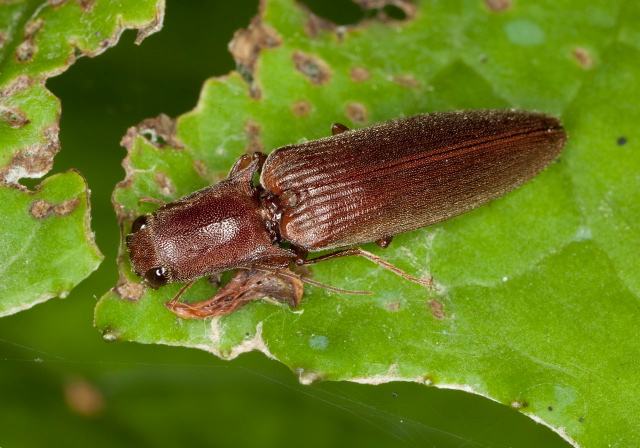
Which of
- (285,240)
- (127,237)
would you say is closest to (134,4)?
(127,237)

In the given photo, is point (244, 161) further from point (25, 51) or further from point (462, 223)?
point (25, 51)

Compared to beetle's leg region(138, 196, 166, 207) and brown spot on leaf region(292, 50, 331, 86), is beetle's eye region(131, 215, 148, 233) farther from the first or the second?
brown spot on leaf region(292, 50, 331, 86)

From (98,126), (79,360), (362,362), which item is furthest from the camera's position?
(98,126)

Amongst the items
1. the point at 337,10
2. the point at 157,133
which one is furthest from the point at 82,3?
the point at 337,10

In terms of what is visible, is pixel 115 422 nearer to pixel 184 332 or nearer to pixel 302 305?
pixel 184 332

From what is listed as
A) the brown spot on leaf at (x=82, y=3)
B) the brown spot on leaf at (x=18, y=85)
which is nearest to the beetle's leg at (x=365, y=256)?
the brown spot on leaf at (x=18, y=85)

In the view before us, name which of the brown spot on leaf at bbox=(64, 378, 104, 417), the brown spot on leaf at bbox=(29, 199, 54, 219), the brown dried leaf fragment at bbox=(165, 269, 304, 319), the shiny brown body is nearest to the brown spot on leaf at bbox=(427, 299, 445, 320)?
the shiny brown body

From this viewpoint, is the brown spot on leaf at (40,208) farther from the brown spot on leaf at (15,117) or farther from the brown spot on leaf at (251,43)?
the brown spot on leaf at (251,43)
